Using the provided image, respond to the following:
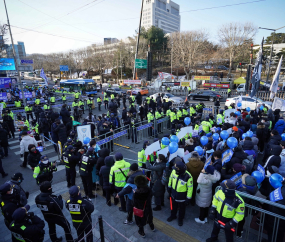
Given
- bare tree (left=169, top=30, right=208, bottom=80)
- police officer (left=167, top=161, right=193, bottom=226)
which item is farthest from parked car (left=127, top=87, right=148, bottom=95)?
police officer (left=167, top=161, right=193, bottom=226)

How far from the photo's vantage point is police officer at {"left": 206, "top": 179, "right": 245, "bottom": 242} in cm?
320

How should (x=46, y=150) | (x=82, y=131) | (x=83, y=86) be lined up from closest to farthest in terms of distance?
1. (x=82, y=131)
2. (x=46, y=150)
3. (x=83, y=86)

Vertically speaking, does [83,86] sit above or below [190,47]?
below

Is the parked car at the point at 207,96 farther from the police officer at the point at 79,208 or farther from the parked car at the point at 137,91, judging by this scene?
the police officer at the point at 79,208

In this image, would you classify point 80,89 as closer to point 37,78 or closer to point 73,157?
point 73,157

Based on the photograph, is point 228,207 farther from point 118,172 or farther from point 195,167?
point 118,172

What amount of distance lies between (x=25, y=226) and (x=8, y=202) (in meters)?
0.94

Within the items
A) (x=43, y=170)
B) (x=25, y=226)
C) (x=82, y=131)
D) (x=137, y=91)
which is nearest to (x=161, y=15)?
(x=137, y=91)

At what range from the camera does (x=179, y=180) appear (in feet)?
13.3

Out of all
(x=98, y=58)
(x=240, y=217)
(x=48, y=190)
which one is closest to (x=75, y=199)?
(x=48, y=190)

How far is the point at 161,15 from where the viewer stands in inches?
4656

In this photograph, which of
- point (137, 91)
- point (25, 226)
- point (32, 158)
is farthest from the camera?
point (137, 91)

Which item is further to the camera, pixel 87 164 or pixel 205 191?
pixel 87 164

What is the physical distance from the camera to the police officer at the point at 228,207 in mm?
3203
